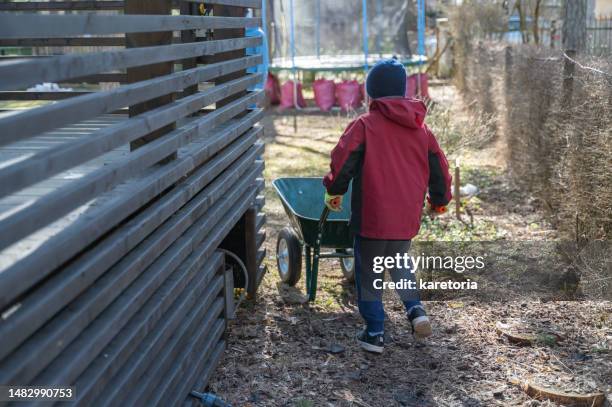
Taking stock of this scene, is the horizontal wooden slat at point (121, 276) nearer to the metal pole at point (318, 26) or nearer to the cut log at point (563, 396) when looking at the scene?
the cut log at point (563, 396)

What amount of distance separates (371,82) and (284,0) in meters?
16.4

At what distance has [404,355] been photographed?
15.3 ft

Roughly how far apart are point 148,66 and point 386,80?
1546 mm

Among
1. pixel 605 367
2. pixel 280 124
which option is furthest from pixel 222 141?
pixel 280 124

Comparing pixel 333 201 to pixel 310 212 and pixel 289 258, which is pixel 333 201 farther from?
pixel 310 212

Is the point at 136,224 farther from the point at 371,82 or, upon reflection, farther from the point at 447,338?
the point at 447,338

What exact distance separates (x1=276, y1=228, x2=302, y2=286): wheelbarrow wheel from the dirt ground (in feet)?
0.46

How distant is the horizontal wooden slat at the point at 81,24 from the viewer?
201cm

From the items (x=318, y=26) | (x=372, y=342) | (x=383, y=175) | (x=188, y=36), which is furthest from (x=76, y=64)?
(x=318, y=26)

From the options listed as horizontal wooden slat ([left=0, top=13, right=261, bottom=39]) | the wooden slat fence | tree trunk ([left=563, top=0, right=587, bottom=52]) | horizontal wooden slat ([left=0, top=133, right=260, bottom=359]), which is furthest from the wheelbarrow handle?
tree trunk ([left=563, top=0, right=587, bottom=52])

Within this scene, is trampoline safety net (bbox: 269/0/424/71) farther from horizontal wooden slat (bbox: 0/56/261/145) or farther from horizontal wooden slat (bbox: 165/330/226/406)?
horizontal wooden slat (bbox: 0/56/261/145)

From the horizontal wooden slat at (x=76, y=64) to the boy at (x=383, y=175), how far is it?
1.22 meters

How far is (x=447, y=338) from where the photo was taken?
4871 mm

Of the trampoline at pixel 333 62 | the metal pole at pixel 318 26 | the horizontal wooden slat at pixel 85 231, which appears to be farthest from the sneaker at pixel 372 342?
the metal pole at pixel 318 26
